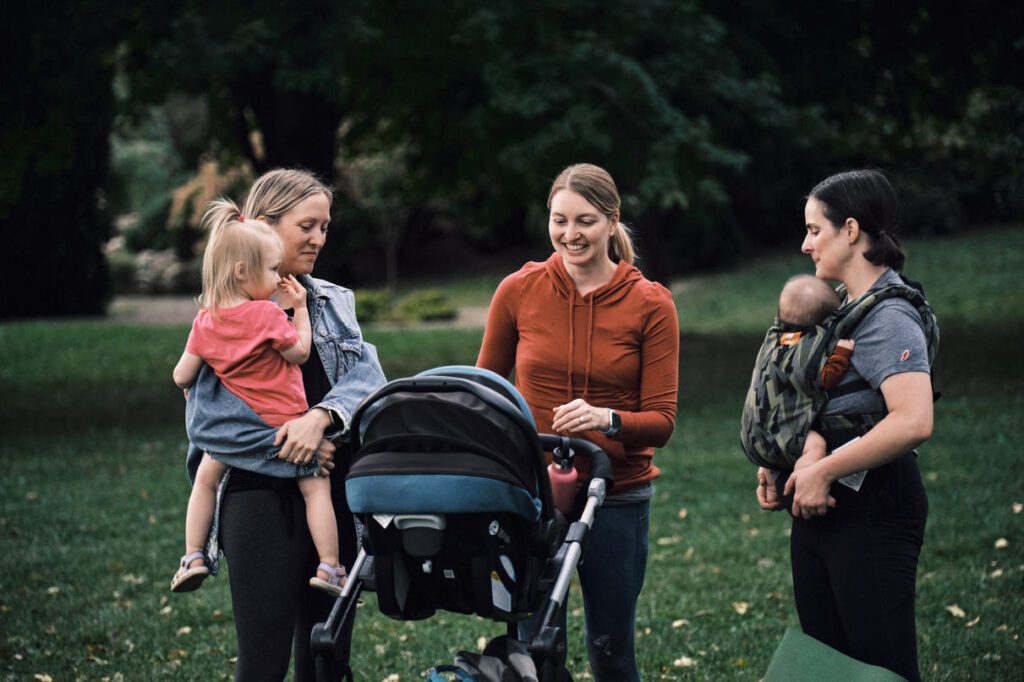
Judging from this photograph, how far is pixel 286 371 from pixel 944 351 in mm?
15368

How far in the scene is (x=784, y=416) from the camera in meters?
3.31

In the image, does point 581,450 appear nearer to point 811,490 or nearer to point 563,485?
point 563,485

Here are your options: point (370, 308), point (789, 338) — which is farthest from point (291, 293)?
point (370, 308)

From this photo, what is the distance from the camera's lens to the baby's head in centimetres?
329

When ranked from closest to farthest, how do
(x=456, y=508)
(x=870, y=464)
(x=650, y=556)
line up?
(x=456, y=508) < (x=870, y=464) < (x=650, y=556)

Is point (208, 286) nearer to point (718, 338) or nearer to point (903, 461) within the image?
point (903, 461)

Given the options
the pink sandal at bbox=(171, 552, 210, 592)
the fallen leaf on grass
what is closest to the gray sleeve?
the pink sandal at bbox=(171, 552, 210, 592)

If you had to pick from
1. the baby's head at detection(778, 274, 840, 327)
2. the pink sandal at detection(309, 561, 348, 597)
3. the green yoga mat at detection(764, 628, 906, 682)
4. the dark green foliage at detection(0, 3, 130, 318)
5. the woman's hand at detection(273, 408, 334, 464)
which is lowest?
the green yoga mat at detection(764, 628, 906, 682)

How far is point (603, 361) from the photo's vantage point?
3.62m

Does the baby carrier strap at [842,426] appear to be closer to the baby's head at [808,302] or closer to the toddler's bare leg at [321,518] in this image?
the baby's head at [808,302]

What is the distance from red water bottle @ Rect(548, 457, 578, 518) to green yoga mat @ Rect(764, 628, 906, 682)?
76 centimetres

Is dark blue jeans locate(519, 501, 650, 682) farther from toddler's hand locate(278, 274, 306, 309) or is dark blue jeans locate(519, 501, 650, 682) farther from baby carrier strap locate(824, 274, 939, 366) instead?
toddler's hand locate(278, 274, 306, 309)

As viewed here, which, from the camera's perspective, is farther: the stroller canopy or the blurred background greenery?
the blurred background greenery

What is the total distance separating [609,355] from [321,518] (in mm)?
1037
